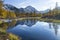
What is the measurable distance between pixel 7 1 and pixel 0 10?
8.07ft

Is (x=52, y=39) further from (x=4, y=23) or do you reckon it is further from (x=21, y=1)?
(x=4, y=23)

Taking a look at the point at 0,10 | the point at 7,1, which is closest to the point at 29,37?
the point at 7,1

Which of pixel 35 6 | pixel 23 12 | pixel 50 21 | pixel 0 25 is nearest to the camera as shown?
pixel 35 6

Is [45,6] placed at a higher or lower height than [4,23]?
higher

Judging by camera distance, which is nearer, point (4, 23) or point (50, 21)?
point (4, 23)

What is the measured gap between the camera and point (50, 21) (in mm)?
11422

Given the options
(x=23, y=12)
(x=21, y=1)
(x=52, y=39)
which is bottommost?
(x=52, y=39)

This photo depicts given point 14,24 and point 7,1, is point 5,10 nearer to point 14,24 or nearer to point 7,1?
point 14,24

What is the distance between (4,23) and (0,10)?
121 cm

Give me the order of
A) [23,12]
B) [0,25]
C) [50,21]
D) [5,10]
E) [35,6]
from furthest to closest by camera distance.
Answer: [50,21]
[5,10]
[0,25]
[23,12]
[35,6]

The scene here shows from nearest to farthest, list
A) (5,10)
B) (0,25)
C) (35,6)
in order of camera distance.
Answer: (35,6)
(0,25)
(5,10)

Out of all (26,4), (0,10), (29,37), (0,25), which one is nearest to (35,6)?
(26,4)

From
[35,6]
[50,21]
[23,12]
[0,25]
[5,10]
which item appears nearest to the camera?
[35,6]

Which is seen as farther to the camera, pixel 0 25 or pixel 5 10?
pixel 5 10
